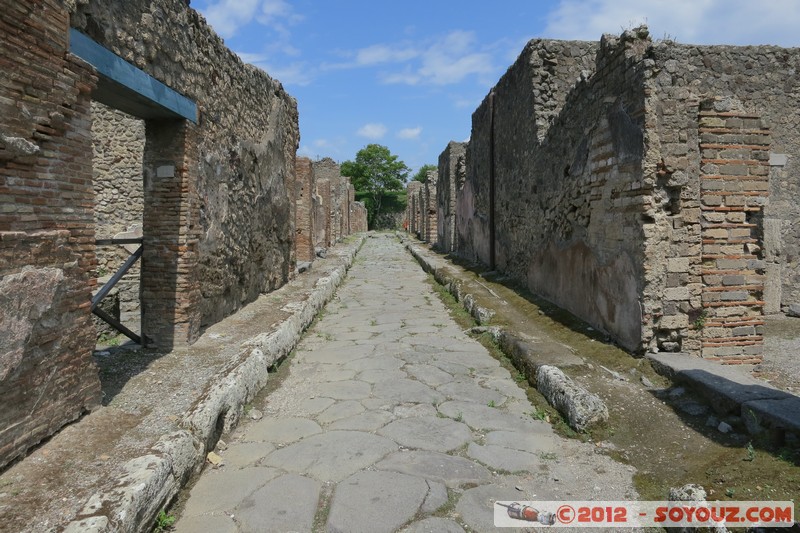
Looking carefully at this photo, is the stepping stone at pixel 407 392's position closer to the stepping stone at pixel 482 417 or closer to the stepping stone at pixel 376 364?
the stepping stone at pixel 482 417

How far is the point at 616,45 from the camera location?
468 centimetres

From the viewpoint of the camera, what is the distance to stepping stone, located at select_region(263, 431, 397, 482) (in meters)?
2.73

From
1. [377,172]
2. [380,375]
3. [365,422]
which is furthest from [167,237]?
[377,172]

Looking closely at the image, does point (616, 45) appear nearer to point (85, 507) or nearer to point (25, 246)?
point (25, 246)

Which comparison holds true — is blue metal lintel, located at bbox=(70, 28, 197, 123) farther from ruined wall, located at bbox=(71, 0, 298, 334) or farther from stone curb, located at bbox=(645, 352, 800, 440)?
stone curb, located at bbox=(645, 352, 800, 440)

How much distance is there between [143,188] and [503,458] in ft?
14.5

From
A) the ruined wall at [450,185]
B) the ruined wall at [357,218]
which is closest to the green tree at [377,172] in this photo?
the ruined wall at [357,218]

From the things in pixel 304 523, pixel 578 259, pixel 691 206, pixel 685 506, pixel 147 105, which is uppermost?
pixel 147 105

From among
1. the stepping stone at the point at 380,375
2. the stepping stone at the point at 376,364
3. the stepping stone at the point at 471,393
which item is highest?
the stepping stone at the point at 376,364

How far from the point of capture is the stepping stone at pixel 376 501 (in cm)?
223

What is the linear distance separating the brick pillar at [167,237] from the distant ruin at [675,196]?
3894 millimetres

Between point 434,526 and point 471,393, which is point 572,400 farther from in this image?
point 434,526

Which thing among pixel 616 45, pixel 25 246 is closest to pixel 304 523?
pixel 25 246

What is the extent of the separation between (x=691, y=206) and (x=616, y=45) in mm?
1628
